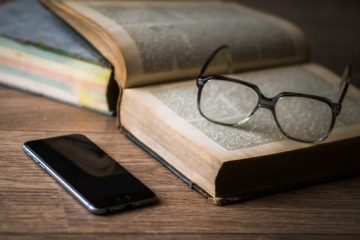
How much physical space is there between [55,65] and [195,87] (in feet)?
0.64

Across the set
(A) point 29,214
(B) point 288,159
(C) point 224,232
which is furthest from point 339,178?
(A) point 29,214

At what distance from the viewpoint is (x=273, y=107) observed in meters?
0.76

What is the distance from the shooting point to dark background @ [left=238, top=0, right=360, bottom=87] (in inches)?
47.1

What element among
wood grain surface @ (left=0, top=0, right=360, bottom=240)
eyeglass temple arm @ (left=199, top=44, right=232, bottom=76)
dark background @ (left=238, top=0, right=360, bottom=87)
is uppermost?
eyeglass temple arm @ (left=199, top=44, right=232, bottom=76)

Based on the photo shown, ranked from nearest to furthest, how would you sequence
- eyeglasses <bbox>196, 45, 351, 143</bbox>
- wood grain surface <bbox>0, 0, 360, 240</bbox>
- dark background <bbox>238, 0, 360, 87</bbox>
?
wood grain surface <bbox>0, 0, 360, 240</bbox>
eyeglasses <bbox>196, 45, 351, 143</bbox>
dark background <bbox>238, 0, 360, 87</bbox>

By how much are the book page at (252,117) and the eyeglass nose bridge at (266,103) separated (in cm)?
2

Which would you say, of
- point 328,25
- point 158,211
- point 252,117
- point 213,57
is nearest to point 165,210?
point 158,211

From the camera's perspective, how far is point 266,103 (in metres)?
0.76

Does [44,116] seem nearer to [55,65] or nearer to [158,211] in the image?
[55,65]

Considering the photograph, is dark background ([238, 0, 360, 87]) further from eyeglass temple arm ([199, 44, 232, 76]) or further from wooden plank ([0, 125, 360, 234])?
wooden plank ([0, 125, 360, 234])

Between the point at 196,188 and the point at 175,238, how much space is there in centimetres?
9

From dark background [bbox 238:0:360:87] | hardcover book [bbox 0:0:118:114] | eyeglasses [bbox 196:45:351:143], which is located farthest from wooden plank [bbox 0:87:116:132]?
dark background [bbox 238:0:360:87]

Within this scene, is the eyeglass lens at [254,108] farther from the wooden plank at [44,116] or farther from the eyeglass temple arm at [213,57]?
the wooden plank at [44,116]

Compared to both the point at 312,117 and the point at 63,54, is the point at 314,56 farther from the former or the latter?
the point at 63,54
